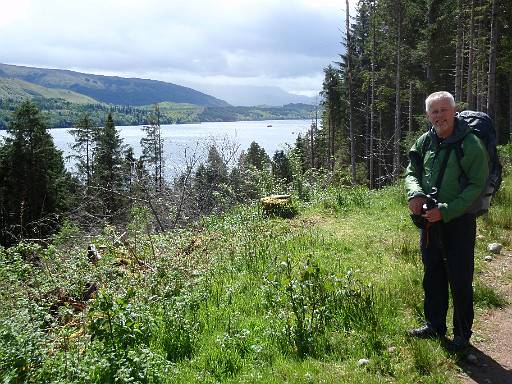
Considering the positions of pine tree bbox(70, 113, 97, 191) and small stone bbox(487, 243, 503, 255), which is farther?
pine tree bbox(70, 113, 97, 191)

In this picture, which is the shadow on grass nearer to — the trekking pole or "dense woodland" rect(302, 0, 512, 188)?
the trekking pole

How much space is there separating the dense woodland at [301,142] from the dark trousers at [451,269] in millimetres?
7269

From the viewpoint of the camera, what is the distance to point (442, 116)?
4.05 meters

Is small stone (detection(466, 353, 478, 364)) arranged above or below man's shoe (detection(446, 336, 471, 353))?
below

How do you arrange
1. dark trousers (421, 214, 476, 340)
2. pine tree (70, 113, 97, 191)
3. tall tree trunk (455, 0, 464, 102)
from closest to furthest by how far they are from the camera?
1. dark trousers (421, 214, 476, 340)
2. tall tree trunk (455, 0, 464, 102)
3. pine tree (70, 113, 97, 191)

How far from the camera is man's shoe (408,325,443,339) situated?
453 cm

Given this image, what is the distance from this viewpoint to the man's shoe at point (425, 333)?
4.53 meters

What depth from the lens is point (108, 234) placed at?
8.35 meters

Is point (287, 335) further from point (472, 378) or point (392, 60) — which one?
point (392, 60)

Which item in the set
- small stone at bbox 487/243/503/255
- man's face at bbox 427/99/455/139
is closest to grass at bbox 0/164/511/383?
small stone at bbox 487/243/503/255

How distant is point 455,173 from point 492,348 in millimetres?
1866

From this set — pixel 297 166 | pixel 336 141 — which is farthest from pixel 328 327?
pixel 336 141

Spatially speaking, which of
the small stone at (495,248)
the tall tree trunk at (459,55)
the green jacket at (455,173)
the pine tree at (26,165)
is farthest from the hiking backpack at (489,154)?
the pine tree at (26,165)

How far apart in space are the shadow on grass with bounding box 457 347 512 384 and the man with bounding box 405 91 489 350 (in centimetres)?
16
